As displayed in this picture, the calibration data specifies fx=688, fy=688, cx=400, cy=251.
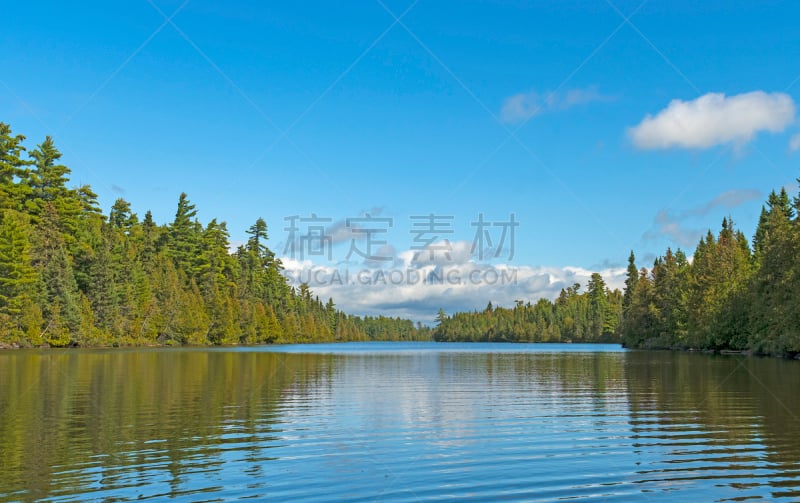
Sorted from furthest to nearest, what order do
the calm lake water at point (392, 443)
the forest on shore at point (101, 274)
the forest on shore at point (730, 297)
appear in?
the forest on shore at point (101, 274), the forest on shore at point (730, 297), the calm lake water at point (392, 443)

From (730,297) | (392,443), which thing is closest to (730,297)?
(730,297)

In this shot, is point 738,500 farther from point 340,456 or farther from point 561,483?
point 340,456

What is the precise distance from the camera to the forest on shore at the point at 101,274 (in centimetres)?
7900

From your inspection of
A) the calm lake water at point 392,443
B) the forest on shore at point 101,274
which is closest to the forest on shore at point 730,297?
the calm lake water at point 392,443

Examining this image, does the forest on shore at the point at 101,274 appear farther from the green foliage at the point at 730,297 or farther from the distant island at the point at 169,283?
the green foliage at the point at 730,297

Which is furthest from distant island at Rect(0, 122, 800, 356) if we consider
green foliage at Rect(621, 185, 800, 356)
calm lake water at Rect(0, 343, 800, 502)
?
calm lake water at Rect(0, 343, 800, 502)

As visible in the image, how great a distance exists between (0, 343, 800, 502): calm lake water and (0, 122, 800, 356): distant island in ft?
148

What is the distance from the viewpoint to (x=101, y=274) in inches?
3807

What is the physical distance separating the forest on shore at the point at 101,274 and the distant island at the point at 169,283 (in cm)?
20

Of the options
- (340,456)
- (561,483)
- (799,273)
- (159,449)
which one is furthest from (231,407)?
(799,273)

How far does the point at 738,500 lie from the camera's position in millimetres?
12852

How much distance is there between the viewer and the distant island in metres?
74.4

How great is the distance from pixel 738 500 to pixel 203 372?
1543 inches

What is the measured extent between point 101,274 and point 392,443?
88142 millimetres
